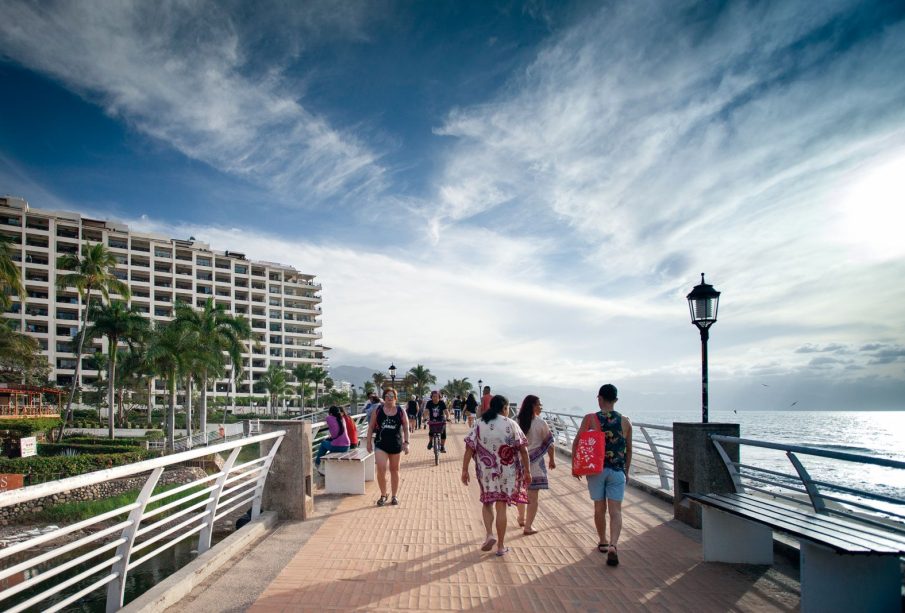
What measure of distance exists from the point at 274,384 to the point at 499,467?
78036 mm

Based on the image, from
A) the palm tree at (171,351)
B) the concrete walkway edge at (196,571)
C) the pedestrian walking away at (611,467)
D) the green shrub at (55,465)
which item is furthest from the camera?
the palm tree at (171,351)

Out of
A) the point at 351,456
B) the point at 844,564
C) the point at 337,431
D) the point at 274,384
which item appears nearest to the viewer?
the point at 844,564

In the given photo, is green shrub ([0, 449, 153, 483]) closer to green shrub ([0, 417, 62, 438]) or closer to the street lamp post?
green shrub ([0, 417, 62, 438])

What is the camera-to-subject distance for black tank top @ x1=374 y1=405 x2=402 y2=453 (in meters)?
7.89

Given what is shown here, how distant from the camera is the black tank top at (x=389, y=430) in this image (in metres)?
7.89

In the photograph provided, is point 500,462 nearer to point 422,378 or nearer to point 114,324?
point 114,324

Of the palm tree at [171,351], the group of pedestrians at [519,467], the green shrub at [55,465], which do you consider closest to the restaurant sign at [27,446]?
the green shrub at [55,465]

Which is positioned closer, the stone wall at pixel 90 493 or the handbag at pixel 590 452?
the handbag at pixel 590 452

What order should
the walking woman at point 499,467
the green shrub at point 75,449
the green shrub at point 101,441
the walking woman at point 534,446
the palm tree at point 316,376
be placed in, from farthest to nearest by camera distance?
the palm tree at point 316,376 → the green shrub at point 101,441 → the green shrub at point 75,449 → the walking woman at point 534,446 → the walking woman at point 499,467

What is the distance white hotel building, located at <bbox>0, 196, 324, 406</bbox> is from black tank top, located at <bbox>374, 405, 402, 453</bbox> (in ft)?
172

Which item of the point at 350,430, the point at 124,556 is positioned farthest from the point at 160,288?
the point at 124,556

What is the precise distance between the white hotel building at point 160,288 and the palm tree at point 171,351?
17.2m

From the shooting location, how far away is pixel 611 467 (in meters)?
5.38

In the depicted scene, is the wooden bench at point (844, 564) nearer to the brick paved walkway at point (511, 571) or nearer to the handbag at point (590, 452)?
the brick paved walkway at point (511, 571)
